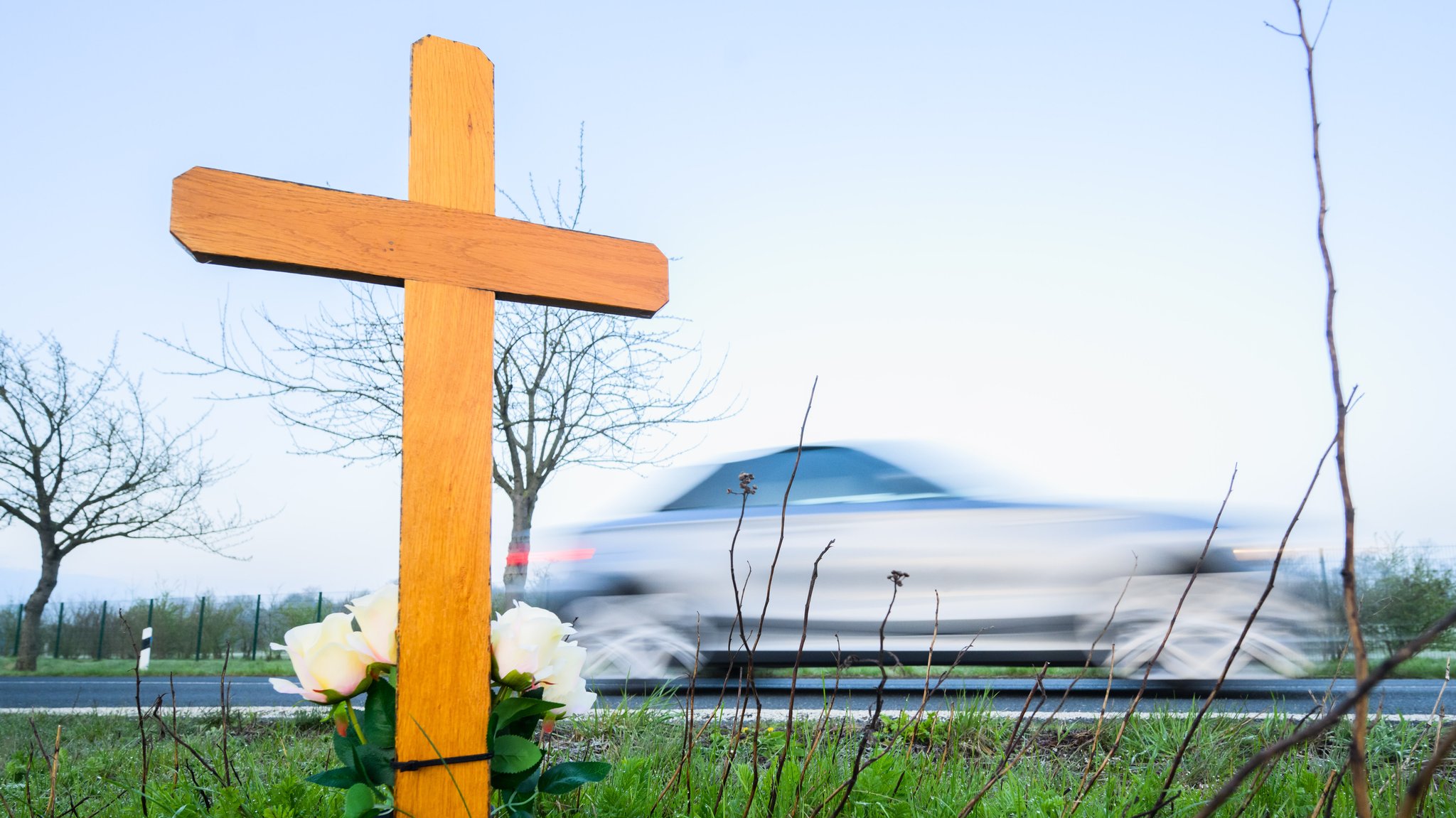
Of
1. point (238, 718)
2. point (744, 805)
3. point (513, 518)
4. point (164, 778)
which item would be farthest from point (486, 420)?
point (513, 518)

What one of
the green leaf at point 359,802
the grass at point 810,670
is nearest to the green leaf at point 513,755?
the green leaf at point 359,802

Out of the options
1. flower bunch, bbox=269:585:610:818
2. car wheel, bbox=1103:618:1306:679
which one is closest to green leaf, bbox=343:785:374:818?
flower bunch, bbox=269:585:610:818

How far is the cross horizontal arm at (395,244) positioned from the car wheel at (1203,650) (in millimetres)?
3438

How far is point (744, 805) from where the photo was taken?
6.57ft

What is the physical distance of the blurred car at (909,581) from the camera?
4406mm

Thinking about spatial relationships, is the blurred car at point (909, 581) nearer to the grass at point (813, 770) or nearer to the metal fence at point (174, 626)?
the grass at point (813, 770)

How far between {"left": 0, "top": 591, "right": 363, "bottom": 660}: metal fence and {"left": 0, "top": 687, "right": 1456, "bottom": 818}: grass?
644 inches

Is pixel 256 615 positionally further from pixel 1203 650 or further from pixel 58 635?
pixel 1203 650

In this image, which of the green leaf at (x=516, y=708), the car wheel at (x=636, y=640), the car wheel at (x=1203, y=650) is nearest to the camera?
the green leaf at (x=516, y=708)

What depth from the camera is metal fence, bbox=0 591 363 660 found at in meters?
18.7

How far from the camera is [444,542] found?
1701 millimetres

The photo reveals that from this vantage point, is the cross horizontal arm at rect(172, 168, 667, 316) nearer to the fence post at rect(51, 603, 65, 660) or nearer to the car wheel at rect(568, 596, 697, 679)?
the car wheel at rect(568, 596, 697, 679)

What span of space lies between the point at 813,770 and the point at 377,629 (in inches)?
43.8

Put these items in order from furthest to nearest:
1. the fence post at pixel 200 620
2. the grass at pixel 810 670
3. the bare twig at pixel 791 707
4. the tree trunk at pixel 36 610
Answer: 1. the fence post at pixel 200 620
2. the tree trunk at pixel 36 610
3. the grass at pixel 810 670
4. the bare twig at pixel 791 707
